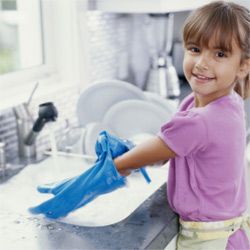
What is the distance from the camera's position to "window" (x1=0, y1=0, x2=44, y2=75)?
1.87 m

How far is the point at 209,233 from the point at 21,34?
1.19 metres

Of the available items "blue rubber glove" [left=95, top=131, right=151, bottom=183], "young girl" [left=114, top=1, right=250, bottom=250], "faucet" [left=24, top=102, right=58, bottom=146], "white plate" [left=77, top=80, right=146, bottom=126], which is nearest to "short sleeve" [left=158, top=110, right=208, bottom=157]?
"young girl" [left=114, top=1, right=250, bottom=250]

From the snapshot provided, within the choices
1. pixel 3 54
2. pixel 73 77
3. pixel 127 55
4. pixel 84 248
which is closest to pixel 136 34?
pixel 127 55

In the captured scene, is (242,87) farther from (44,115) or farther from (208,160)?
(44,115)

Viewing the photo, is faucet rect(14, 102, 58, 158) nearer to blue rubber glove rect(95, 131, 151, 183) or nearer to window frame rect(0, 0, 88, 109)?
window frame rect(0, 0, 88, 109)

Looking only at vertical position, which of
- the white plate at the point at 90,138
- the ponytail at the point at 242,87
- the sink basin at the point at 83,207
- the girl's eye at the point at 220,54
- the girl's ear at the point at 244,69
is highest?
the girl's eye at the point at 220,54

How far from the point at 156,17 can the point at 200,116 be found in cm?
141

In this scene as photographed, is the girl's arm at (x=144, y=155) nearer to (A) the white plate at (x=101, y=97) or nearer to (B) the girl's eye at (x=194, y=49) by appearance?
(B) the girl's eye at (x=194, y=49)

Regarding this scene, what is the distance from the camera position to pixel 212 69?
1063mm

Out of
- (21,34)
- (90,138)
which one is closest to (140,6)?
(21,34)

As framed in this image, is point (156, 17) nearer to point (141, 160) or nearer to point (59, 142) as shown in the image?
point (59, 142)

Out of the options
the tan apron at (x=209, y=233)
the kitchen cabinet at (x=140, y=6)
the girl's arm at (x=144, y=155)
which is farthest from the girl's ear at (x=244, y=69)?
the kitchen cabinet at (x=140, y=6)

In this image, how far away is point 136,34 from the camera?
2.48m

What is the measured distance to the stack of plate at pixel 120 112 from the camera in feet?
5.57
